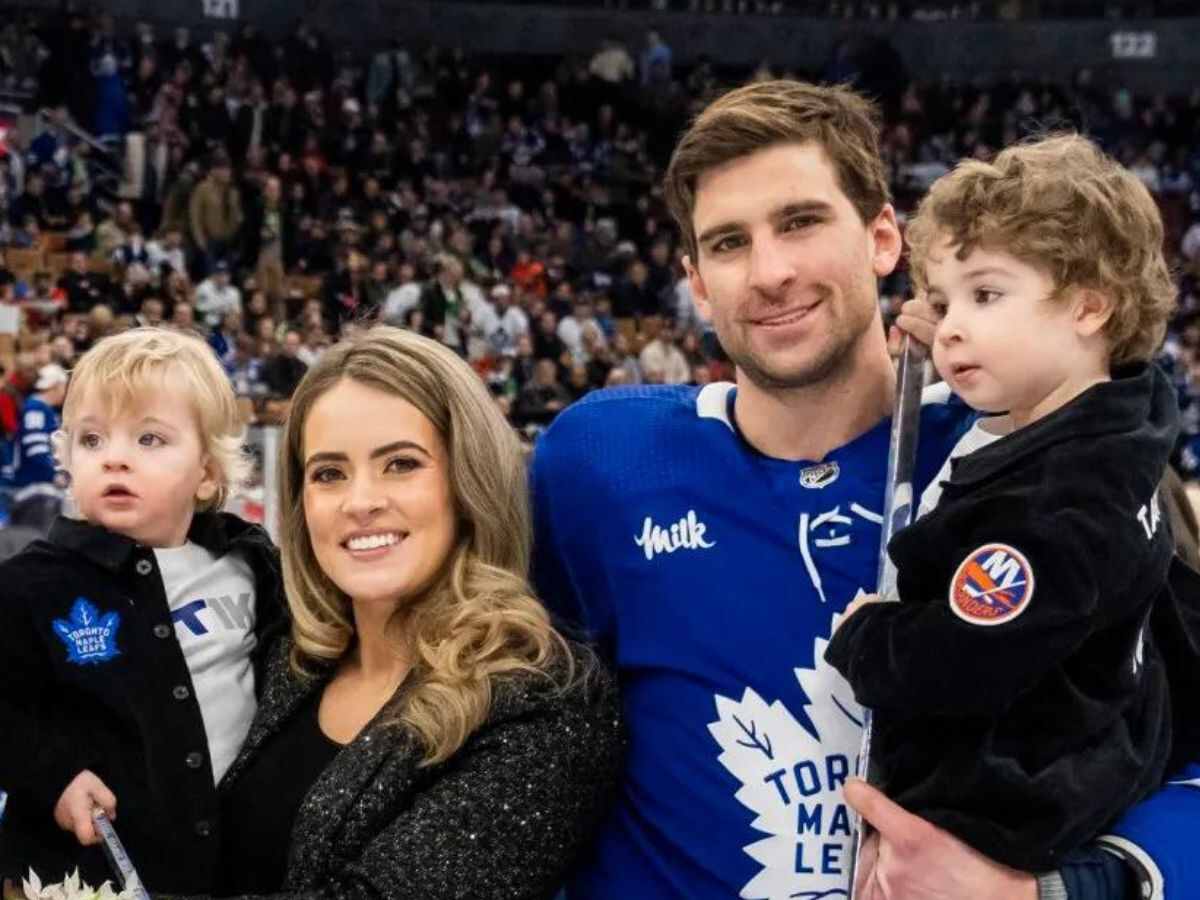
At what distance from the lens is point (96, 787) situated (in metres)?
2.21

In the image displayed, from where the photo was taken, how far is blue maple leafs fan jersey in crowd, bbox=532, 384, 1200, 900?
7.21 ft

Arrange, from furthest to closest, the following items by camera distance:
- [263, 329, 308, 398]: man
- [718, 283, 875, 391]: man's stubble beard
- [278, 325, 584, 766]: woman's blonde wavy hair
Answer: [263, 329, 308, 398]: man → [718, 283, 875, 391]: man's stubble beard → [278, 325, 584, 766]: woman's blonde wavy hair

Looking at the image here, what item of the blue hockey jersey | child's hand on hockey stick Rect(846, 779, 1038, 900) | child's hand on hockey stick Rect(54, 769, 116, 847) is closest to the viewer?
child's hand on hockey stick Rect(846, 779, 1038, 900)

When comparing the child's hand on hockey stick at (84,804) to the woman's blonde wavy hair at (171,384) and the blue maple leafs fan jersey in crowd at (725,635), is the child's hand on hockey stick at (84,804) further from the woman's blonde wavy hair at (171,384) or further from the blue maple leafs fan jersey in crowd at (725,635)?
the blue maple leafs fan jersey in crowd at (725,635)

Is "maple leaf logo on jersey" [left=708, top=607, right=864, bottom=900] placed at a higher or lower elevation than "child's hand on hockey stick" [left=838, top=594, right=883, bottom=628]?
lower

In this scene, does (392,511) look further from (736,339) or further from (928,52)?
(928,52)

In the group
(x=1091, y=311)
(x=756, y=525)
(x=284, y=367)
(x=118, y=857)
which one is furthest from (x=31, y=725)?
(x=284, y=367)

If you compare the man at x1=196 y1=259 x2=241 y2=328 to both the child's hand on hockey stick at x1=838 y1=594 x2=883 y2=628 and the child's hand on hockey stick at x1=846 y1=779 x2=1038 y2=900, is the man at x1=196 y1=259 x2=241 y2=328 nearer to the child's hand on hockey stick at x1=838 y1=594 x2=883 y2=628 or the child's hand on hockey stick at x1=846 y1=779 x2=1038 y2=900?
the child's hand on hockey stick at x1=838 y1=594 x2=883 y2=628

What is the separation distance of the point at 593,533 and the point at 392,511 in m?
0.36

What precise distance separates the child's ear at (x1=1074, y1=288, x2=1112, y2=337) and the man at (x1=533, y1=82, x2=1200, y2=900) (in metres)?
0.25

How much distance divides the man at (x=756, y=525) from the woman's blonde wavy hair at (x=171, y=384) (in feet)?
1.60

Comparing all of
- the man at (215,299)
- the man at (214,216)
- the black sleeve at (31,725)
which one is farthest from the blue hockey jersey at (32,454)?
the black sleeve at (31,725)

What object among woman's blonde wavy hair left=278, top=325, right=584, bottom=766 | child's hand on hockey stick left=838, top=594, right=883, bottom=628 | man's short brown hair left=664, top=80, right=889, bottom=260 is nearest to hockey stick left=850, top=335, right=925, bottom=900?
child's hand on hockey stick left=838, top=594, right=883, bottom=628

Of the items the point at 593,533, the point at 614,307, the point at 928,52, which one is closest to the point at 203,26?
the point at 614,307
